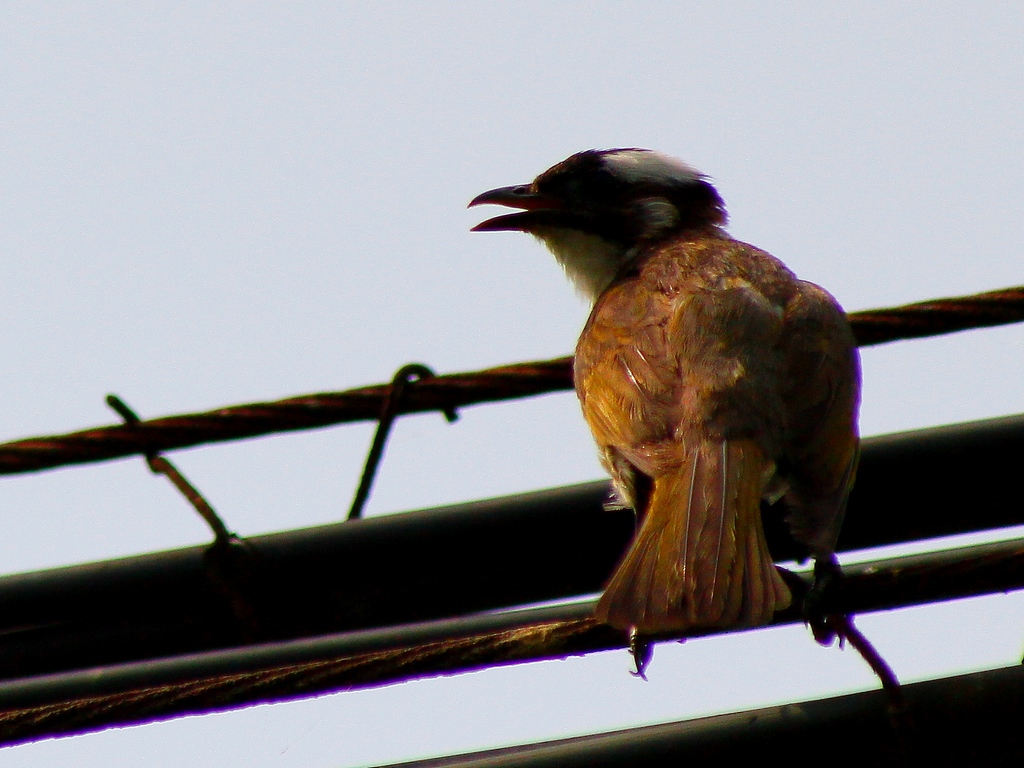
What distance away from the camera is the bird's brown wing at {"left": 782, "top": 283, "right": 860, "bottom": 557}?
348 cm

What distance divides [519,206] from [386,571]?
2522 millimetres

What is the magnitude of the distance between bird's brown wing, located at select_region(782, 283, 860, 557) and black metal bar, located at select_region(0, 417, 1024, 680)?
221mm

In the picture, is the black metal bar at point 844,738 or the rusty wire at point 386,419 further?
the rusty wire at point 386,419

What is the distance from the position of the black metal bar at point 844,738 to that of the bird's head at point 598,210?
119 inches

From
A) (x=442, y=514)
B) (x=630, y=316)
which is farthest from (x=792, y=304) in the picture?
(x=442, y=514)

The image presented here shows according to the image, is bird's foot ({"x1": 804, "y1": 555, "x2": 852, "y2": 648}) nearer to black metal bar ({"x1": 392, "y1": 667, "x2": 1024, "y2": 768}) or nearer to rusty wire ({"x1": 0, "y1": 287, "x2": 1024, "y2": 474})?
black metal bar ({"x1": 392, "y1": 667, "x2": 1024, "y2": 768})

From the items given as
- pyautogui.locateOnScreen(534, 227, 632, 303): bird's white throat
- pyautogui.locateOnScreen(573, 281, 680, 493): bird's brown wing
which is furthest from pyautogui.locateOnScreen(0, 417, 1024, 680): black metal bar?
pyautogui.locateOnScreen(534, 227, 632, 303): bird's white throat

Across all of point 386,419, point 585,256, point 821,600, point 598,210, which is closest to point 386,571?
point 386,419

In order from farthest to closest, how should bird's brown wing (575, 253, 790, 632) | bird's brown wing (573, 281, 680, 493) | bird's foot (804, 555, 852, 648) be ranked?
bird's brown wing (573, 281, 680, 493) < bird's brown wing (575, 253, 790, 632) < bird's foot (804, 555, 852, 648)

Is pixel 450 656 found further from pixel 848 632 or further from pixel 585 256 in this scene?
pixel 585 256

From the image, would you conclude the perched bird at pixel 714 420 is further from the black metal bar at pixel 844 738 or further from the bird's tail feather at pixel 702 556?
the black metal bar at pixel 844 738

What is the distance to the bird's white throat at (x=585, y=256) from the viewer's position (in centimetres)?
551

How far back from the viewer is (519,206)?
18.7 feet

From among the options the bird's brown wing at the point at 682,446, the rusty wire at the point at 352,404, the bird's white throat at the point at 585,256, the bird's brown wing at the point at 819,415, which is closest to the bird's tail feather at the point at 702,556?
the bird's brown wing at the point at 682,446
